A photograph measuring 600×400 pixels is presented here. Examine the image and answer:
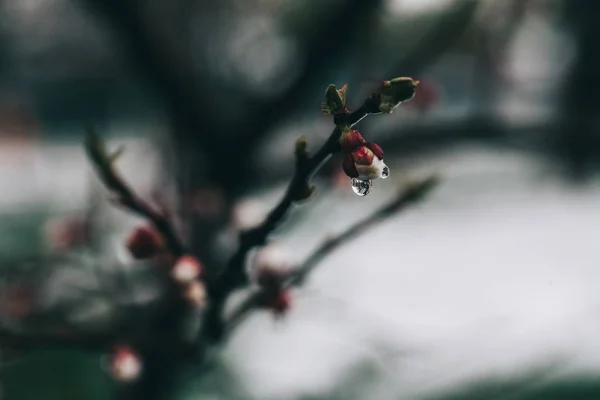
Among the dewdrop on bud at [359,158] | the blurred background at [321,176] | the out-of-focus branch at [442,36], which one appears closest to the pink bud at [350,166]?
the dewdrop on bud at [359,158]

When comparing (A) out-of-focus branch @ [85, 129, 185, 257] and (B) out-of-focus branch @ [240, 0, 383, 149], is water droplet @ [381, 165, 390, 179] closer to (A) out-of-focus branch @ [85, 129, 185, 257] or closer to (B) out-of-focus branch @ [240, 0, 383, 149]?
(A) out-of-focus branch @ [85, 129, 185, 257]

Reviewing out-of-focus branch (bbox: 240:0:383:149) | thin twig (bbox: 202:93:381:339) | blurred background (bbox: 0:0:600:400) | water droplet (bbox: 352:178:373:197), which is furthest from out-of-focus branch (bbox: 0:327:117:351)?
out-of-focus branch (bbox: 240:0:383:149)

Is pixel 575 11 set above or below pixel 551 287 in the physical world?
above

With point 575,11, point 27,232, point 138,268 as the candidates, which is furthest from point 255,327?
point 27,232

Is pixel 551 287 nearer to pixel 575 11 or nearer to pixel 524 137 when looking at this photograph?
pixel 575 11

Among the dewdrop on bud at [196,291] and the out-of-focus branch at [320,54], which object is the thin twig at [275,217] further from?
the out-of-focus branch at [320,54]

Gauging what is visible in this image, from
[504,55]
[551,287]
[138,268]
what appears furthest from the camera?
[551,287]
